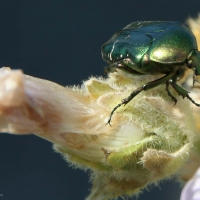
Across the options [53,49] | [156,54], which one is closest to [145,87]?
[156,54]

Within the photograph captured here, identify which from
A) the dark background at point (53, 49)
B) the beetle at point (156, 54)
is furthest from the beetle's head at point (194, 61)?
the dark background at point (53, 49)

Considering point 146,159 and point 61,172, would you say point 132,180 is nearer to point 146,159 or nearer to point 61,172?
point 146,159

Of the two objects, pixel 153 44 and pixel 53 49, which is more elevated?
pixel 153 44

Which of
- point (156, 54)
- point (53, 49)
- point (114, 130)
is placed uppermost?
point (156, 54)

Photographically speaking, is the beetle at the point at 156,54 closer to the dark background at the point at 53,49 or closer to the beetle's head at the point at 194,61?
the beetle's head at the point at 194,61

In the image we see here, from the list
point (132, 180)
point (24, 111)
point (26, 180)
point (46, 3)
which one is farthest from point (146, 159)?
point (46, 3)

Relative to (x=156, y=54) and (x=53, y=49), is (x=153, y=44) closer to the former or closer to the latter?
(x=156, y=54)

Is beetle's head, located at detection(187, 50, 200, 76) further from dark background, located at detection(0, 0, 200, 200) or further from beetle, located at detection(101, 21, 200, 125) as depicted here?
dark background, located at detection(0, 0, 200, 200)
